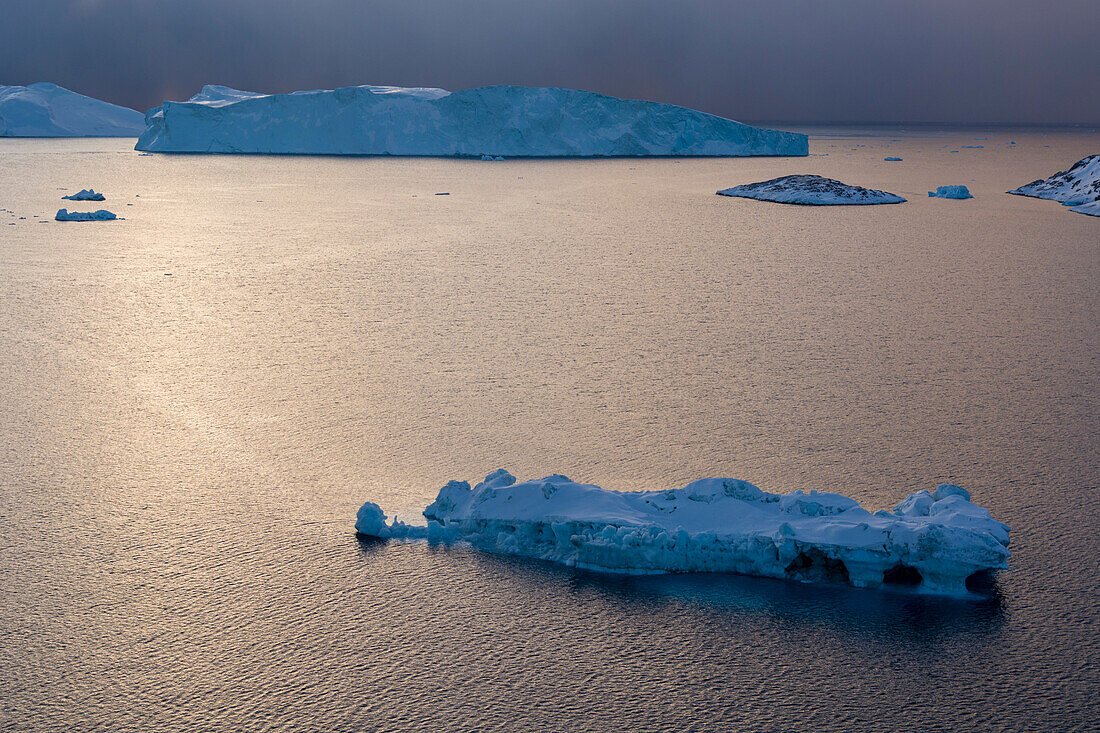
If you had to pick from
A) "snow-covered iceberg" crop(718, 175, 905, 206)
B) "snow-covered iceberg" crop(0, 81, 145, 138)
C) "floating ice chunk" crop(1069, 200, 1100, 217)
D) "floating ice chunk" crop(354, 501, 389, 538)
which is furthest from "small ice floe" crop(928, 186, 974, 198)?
"snow-covered iceberg" crop(0, 81, 145, 138)

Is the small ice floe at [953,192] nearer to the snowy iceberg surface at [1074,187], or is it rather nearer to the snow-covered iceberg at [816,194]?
the snow-covered iceberg at [816,194]

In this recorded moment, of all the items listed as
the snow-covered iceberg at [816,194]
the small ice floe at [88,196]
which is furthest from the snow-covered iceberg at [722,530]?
the small ice floe at [88,196]

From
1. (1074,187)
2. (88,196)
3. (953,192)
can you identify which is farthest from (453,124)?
(1074,187)

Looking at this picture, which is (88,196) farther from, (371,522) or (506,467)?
(371,522)

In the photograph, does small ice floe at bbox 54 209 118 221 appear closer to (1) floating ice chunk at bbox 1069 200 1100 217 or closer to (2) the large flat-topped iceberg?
(1) floating ice chunk at bbox 1069 200 1100 217

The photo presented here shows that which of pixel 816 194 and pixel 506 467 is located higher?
pixel 816 194

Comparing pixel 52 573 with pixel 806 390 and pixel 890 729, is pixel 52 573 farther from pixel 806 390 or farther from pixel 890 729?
pixel 806 390

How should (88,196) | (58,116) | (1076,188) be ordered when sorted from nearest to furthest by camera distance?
1. (88,196)
2. (1076,188)
3. (58,116)

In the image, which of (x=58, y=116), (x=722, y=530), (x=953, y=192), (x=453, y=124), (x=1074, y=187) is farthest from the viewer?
(x=58, y=116)
